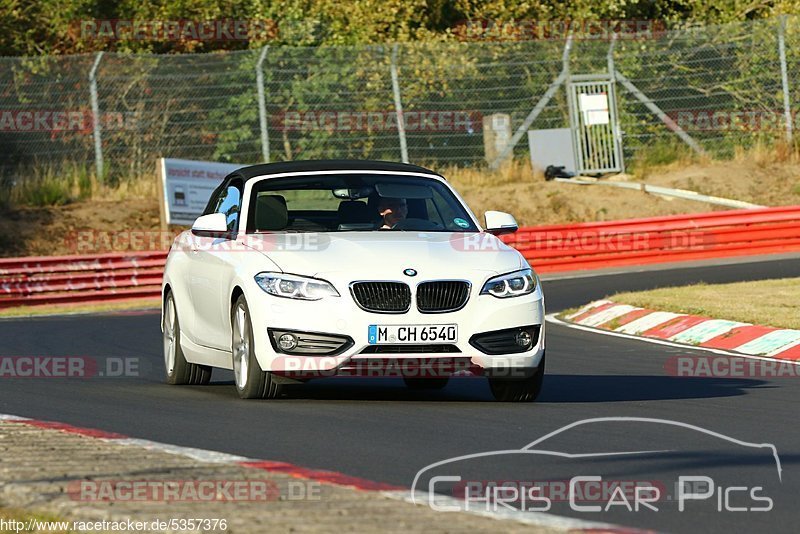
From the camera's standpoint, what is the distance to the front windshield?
11164 mm

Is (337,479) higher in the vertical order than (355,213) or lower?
lower

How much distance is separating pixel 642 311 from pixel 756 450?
1000 cm

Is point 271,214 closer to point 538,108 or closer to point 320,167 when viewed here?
point 320,167

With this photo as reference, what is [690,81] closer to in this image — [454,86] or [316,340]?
[454,86]

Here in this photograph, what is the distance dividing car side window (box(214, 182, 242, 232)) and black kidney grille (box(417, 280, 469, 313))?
184cm

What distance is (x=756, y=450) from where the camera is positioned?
8.14 meters

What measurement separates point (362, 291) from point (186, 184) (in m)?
20.9

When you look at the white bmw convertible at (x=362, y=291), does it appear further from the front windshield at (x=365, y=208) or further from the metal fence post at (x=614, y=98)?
the metal fence post at (x=614, y=98)

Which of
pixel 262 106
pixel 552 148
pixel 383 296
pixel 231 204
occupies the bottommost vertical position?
pixel 552 148

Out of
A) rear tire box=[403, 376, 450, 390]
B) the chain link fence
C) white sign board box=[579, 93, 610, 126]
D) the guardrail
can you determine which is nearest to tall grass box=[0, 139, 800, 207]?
the chain link fence

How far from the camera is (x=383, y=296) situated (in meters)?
10.1

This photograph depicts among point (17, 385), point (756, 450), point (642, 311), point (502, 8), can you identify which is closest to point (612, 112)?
point (502, 8)

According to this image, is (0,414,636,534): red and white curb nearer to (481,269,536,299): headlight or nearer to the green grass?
(481,269,536,299): headlight

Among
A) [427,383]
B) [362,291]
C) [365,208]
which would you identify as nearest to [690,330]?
[427,383]
